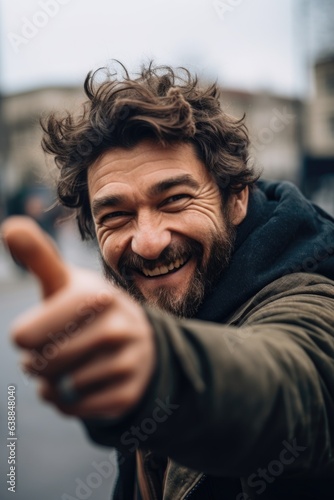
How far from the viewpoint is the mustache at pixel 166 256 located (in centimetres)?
195

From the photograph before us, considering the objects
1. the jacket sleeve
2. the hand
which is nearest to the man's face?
the jacket sleeve

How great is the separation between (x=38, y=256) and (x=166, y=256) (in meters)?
1.13

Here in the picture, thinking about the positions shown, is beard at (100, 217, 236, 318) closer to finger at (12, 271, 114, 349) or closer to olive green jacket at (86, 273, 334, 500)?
olive green jacket at (86, 273, 334, 500)

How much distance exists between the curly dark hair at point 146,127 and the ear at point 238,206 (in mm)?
30

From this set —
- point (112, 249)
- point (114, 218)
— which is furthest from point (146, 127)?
point (112, 249)

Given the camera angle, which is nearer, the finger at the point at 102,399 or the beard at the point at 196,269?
the finger at the point at 102,399

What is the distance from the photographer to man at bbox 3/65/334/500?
85cm

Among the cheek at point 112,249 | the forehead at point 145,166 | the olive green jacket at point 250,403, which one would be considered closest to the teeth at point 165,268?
the cheek at point 112,249

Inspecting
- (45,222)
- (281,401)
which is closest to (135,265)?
(281,401)

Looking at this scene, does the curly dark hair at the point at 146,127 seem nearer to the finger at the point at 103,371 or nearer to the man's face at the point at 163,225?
the man's face at the point at 163,225

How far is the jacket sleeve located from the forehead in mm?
821

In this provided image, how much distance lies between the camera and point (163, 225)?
1.96 m

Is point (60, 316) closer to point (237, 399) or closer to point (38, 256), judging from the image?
point (38, 256)

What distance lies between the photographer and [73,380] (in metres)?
0.85
